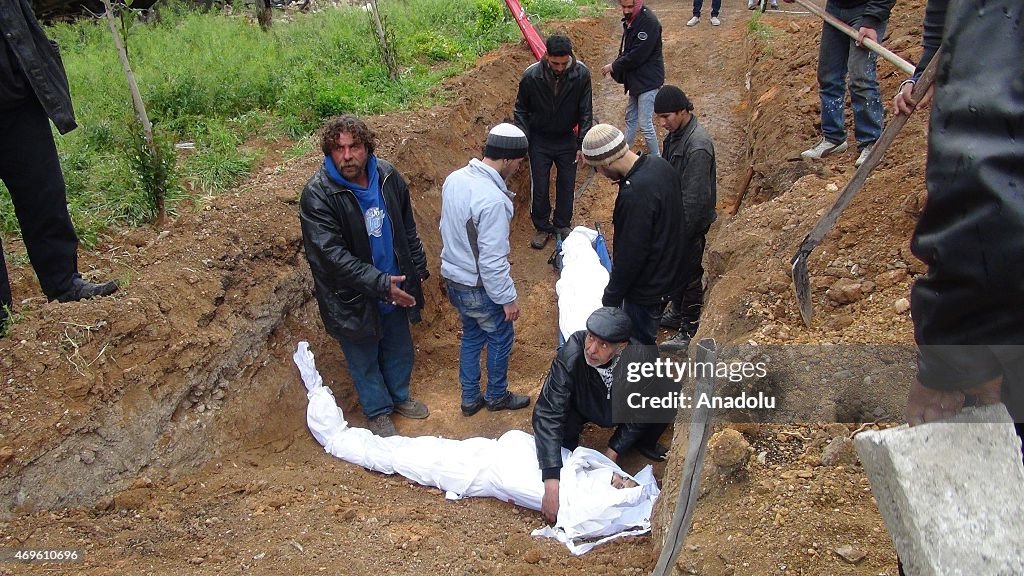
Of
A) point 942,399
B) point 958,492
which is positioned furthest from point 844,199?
point 958,492

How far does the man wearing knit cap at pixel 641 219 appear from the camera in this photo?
3.73m

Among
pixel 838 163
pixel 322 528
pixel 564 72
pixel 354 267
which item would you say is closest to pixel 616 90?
pixel 564 72

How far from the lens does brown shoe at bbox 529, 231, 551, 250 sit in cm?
692

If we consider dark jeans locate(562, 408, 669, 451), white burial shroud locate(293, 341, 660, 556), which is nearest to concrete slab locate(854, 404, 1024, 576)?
white burial shroud locate(293, 341, 660, 556)

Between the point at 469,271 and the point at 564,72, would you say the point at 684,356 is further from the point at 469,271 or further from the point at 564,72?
the point at 564,72

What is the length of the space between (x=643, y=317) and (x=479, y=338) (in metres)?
1.12

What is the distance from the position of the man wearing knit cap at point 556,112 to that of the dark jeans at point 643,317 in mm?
2350

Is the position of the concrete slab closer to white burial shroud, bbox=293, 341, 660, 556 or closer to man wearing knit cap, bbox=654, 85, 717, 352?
white burial shroud, bbox=293, 341, 660, 556

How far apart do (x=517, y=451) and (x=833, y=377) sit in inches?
64.9

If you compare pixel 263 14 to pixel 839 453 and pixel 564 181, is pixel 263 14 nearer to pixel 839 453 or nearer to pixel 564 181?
pixel 564 181

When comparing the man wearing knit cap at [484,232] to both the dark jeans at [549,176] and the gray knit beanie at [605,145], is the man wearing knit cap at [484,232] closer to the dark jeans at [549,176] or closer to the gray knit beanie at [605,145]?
the gray knit beanie at [605,145]

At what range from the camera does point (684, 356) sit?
4.54m

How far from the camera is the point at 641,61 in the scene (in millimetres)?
6340

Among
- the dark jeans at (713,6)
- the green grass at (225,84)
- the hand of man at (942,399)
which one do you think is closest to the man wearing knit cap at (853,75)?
the hand of man at (942,399)
